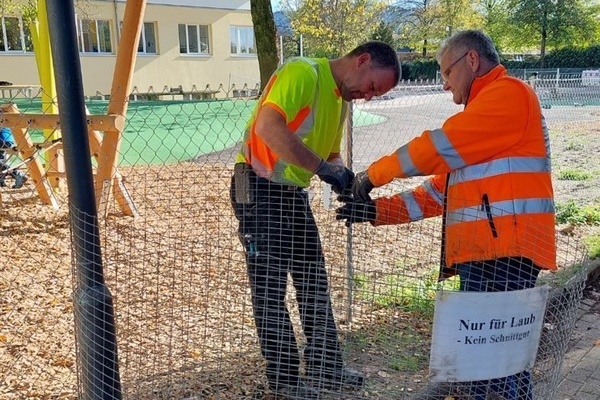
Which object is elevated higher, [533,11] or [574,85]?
[533,11]

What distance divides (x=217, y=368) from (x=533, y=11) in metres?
38.9

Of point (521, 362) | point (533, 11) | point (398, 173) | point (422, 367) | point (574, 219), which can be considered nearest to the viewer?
point (521, 362)

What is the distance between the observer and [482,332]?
2.14 meters

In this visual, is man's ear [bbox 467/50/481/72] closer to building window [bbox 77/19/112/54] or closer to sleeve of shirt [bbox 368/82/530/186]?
sleeve of shirt [bbox 368/82/530/186]

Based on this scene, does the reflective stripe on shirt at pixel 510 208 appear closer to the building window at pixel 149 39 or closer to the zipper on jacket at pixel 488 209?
the zipper on jacket at pixel 488 209

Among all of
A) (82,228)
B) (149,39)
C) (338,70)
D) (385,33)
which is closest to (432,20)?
(385,33)

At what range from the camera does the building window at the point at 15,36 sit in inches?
876

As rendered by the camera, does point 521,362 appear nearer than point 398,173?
Yes

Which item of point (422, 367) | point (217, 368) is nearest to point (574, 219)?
point (422, 367)

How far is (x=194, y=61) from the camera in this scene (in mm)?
27406

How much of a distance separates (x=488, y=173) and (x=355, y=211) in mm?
706

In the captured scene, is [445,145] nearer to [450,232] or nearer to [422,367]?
[450,232]

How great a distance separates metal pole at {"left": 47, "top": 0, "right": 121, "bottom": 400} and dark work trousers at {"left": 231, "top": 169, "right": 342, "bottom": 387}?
0.83 metres

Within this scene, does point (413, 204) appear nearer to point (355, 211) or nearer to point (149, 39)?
point (355, 211)
